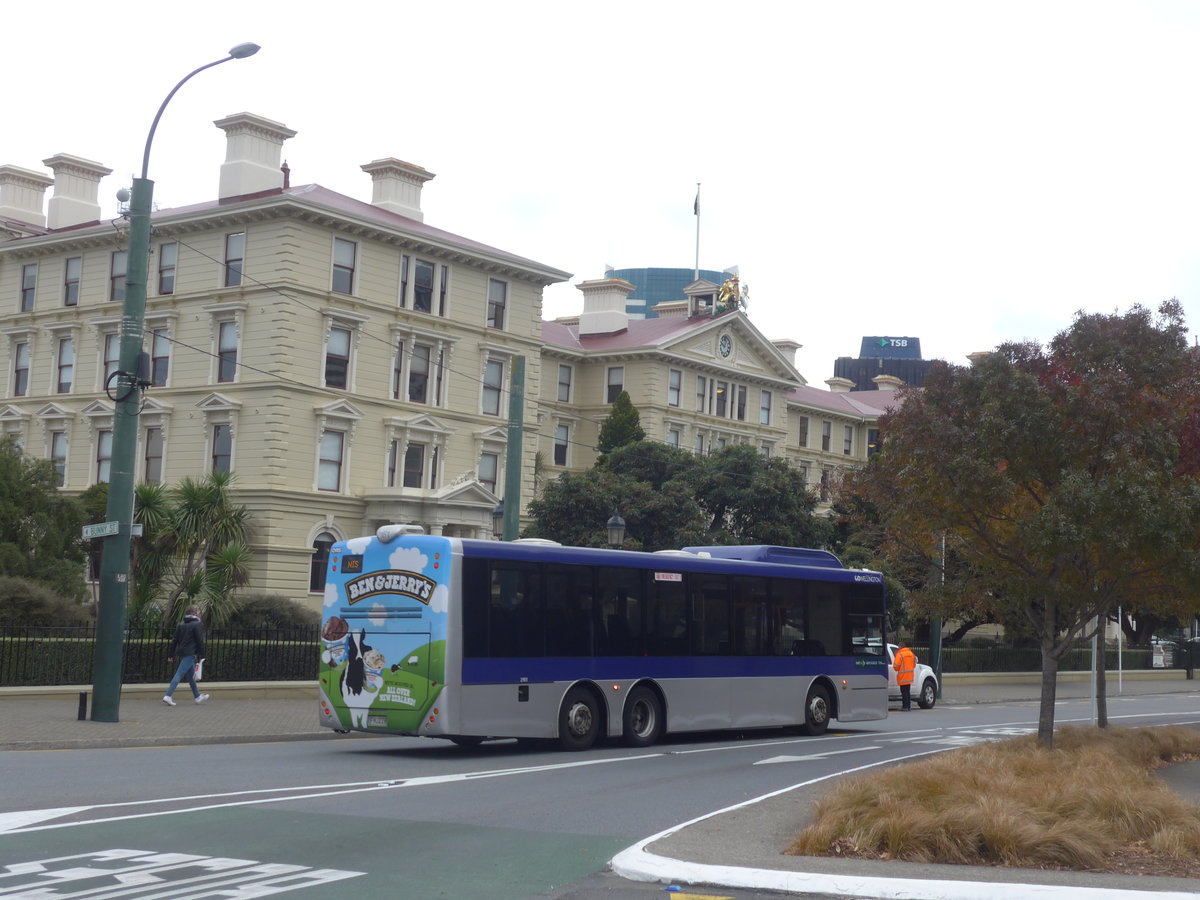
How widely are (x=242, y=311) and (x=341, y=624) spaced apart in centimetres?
3219

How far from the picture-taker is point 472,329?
5434 centimetres

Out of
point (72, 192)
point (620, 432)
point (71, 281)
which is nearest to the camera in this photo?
point (71, 281)

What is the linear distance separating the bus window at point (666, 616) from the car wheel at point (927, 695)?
16.3 m

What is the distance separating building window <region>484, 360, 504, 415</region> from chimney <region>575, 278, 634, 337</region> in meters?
18.5

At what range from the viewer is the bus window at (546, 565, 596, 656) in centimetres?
1961

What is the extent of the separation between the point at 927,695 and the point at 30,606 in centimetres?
2107

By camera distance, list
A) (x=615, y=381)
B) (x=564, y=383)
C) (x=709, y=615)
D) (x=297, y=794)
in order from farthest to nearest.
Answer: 1. (x=564, y=383)
2. (x=615, y=381)
3. (x=709, y=615)
4. (x=297, y=794)

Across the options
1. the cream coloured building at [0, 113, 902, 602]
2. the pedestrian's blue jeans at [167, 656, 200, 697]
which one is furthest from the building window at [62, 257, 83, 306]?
the pedestrian's blue jeans at [167, 656, 200, 697]

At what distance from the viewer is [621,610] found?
2070 cm

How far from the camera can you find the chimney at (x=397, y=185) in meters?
56.1

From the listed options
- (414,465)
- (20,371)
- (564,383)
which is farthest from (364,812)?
(564,383)

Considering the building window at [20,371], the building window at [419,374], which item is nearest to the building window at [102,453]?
the building window at [20,371]

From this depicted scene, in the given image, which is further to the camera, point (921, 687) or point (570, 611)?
point (921, 687)

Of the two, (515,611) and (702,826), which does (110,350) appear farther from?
(702,826)
